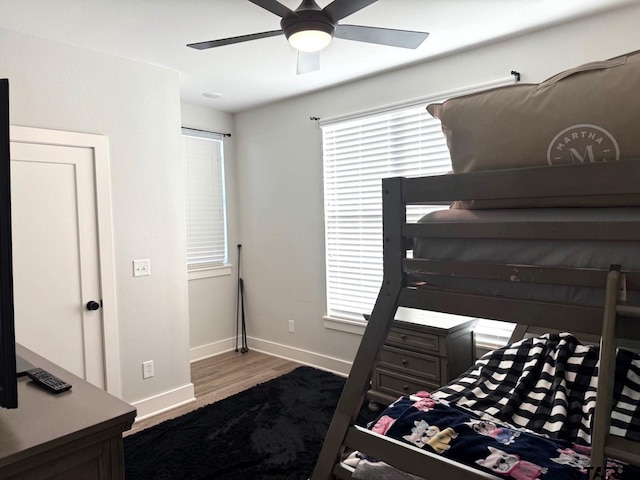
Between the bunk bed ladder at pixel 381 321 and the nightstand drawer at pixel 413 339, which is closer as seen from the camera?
the bunk bed ladder at pixel 381 321

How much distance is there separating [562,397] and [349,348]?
7.10 ft

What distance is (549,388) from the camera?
211 cm

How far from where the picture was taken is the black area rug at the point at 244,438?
249 cm

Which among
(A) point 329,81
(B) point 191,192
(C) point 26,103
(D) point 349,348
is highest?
(A) point 329,81

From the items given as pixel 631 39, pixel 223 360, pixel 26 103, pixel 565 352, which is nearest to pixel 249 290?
pixel 223 360

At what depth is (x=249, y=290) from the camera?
4.84 m

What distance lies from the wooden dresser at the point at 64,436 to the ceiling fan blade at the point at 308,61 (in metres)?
2.07

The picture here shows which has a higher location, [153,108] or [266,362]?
[153,108]

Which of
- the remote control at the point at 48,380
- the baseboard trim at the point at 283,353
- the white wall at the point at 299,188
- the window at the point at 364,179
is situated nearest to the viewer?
the remote control at the point at 48,380

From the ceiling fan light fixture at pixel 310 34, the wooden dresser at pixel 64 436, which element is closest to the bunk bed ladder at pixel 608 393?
the wooden dresser at pixel 64 436

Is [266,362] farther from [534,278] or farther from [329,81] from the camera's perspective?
[534,278]

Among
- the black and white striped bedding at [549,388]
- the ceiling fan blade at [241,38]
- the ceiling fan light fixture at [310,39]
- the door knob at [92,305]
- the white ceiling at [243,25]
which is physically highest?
the white ceiling at [243,25]

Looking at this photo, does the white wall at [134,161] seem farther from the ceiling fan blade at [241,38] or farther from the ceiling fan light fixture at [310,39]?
the ceiling fan light fixture at [310,39]

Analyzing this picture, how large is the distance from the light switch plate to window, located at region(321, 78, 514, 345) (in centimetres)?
161
